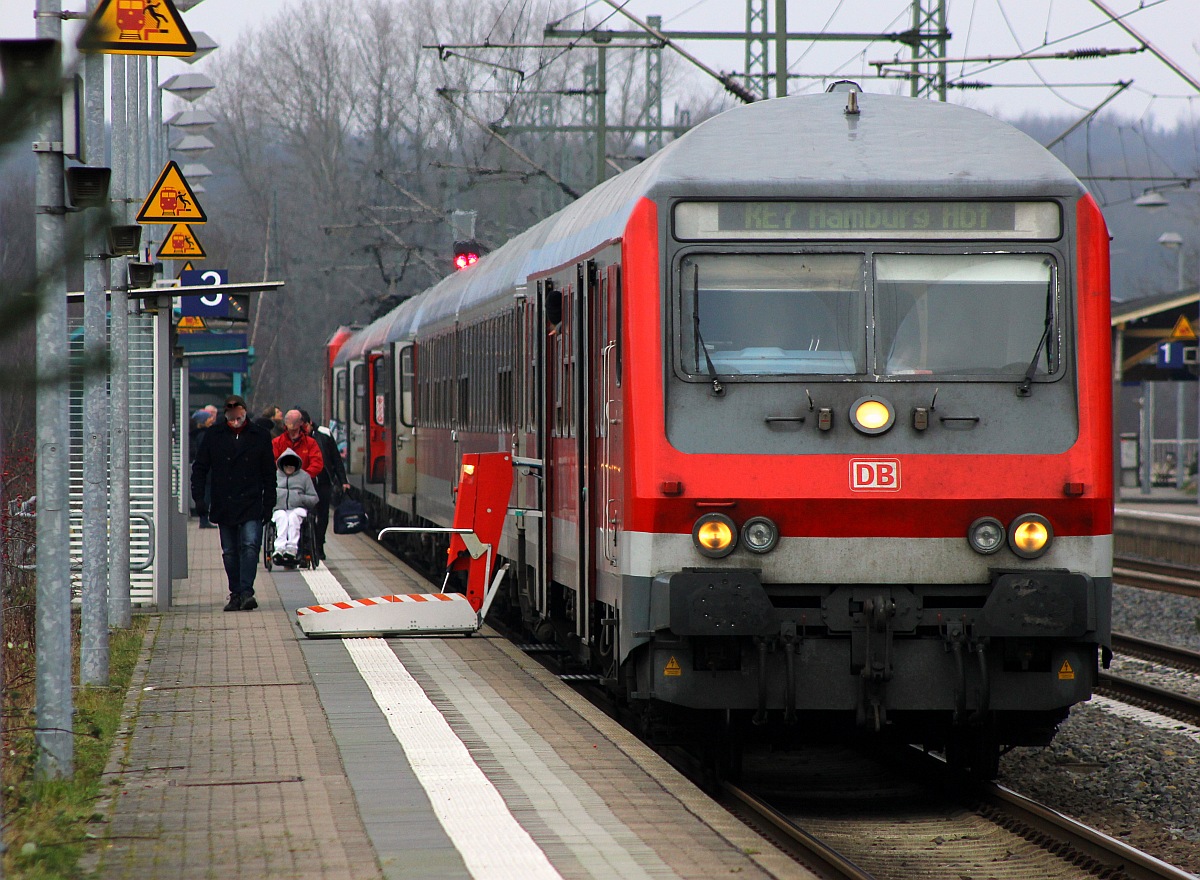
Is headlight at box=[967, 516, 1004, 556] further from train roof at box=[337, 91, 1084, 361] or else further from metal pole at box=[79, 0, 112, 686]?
metal pole at box=[79, 0, 112, 686]

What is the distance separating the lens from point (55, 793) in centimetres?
716

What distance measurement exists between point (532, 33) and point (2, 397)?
171 feet

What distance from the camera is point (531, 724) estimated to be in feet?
29.8

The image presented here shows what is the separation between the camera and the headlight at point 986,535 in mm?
7996

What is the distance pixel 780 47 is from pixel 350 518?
8477 millimetres

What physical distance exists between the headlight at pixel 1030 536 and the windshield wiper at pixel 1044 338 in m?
0.57

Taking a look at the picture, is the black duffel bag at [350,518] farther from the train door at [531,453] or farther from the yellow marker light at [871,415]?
the yellow marker light at [871,415]

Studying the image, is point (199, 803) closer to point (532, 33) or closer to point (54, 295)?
point (54, 295)

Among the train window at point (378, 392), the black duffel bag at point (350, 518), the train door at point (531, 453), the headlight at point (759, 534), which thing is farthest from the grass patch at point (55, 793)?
the train window at point (378, 392)

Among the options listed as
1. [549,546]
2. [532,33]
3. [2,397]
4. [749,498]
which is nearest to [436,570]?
[549,546]

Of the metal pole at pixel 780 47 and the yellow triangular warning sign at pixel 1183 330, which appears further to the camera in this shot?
the yellow triangular warning sign at pixel 1183 330

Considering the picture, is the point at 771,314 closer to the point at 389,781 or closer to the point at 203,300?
the point at 389,781

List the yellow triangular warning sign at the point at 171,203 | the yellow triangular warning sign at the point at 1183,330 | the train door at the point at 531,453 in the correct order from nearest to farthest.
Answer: the train door at the point at 531,453, the yellow triangular warning sign at the point at 171,203, the yellow triangular warning sign at the point at 1183,330

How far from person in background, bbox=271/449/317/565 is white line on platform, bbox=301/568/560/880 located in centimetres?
759
